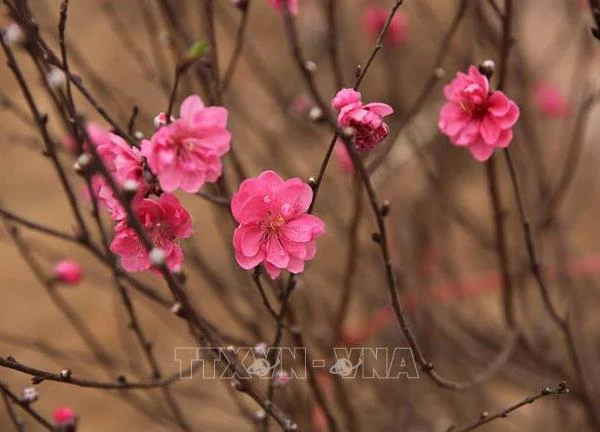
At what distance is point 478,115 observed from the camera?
1.01 metres

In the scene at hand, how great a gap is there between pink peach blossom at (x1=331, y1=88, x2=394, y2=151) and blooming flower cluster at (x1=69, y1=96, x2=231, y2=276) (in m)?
0.13

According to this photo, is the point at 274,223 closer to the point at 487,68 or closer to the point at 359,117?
the point at 359,117

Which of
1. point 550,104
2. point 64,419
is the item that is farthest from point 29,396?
point 550,104

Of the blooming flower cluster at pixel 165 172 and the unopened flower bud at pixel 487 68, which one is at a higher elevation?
the unopened flower bud at pixel 487 68

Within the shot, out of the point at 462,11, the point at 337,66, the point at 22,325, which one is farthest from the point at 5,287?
the point at 462,11

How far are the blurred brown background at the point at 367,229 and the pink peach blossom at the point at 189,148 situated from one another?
605 millimetres

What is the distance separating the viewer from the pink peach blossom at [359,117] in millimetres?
883

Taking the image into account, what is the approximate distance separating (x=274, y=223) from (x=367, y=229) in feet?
5.98

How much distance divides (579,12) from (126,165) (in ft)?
6.03

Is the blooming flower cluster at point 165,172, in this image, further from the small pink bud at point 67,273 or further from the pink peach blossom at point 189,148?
the small pink bud at point 67,273

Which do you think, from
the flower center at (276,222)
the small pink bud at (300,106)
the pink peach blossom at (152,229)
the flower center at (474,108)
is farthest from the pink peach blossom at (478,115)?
the small pink bud at (300,106)

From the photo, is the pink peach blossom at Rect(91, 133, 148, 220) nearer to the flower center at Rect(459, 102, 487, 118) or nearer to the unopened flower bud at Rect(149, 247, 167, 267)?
the unopened flower bud at Rect(149, 247, 167, 267)

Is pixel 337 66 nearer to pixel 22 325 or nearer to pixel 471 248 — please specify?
pixel 471 248

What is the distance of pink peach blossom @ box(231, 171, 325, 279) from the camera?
0.91m
